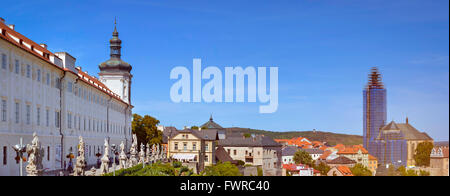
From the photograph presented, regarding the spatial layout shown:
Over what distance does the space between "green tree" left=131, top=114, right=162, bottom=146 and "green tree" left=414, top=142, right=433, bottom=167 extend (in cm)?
4759

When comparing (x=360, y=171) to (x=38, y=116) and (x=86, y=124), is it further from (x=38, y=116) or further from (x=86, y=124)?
(x=86, y=124)

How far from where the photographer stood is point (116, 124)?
217 feet

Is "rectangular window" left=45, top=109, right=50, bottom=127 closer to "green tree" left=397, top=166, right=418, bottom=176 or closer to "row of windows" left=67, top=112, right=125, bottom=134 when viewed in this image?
"row of windows" left=67, top=112, right=125, bottom=134

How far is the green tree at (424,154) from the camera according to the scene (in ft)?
108

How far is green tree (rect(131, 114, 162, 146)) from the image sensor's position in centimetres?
7875

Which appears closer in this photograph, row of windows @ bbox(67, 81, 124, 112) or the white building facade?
the white building facade

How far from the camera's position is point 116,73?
77.2m

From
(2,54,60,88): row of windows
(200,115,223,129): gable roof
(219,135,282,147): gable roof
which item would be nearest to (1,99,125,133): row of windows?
(2,54,60,88): row of windows

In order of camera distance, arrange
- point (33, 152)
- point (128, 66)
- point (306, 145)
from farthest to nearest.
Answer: point (306, 145) < point (128, 66) < point (33, 152)

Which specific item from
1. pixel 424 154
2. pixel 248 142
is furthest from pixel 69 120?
pixel 248 142
